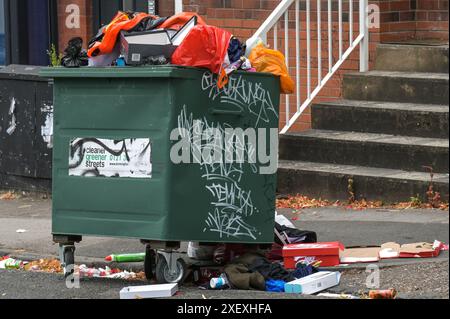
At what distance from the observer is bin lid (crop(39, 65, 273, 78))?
7547 millimetres

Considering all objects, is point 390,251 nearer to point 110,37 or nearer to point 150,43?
point 150,43

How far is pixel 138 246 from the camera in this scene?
9102 mm

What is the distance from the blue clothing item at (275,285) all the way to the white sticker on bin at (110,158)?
1.02 meters

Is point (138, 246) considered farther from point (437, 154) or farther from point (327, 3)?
point (327, 3)

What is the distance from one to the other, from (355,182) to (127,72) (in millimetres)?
3011

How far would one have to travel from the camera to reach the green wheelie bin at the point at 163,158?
7.60 meters

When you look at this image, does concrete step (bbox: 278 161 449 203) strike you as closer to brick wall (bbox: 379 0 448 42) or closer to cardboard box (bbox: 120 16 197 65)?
brick wall (bbox: 379 0 448 42)

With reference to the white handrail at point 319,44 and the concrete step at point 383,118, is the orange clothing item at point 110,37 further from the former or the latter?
the concrete step at point 383,118

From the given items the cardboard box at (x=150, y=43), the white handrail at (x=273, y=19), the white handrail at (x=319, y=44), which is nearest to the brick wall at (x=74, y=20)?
the white handrail at (x=319, y=44)

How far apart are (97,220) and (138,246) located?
136cm

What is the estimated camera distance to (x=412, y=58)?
10898 millimetres

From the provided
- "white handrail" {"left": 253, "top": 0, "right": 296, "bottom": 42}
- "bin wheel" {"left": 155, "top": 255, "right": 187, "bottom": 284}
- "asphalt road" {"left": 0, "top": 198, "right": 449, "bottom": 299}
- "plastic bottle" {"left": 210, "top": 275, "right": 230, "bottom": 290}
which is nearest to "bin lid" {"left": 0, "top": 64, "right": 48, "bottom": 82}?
"asphalt road" {"left": 0, "top": 198, "right": 449, "bottom": 299}

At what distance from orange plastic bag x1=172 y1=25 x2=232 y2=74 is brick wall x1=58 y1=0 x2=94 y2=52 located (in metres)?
6.57
